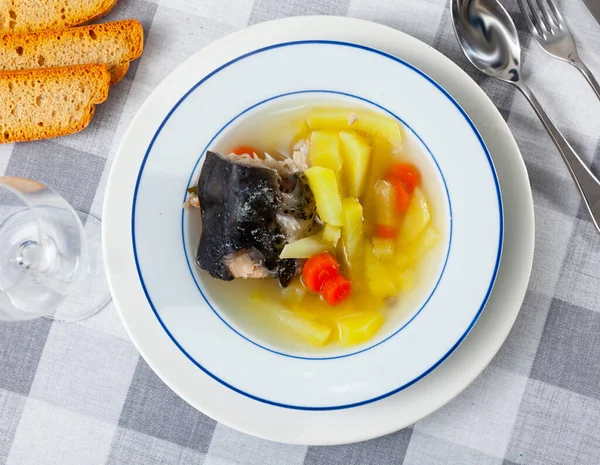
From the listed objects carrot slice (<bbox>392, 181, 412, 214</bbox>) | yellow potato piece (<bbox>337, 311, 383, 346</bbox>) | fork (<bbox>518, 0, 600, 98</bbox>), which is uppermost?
fork (<bbox>518, 0, 600, 98</bbox>)

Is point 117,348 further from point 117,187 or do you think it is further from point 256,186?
point 256,186

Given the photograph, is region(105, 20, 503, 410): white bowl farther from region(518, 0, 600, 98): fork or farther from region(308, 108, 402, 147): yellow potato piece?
region(518, 0, 600, 98): fork

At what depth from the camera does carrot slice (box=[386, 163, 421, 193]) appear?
1.74 meters

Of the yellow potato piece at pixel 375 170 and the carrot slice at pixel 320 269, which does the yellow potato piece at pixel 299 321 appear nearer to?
the carrot slice at pixel 320 269

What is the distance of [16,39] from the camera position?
1.90 metres

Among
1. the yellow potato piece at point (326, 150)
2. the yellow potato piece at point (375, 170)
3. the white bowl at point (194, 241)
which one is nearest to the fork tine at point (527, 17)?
the white bowl at point (194, 241)

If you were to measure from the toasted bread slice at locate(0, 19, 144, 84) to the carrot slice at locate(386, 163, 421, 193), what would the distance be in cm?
84

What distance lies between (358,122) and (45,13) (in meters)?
1.03

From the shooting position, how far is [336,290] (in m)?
1.75

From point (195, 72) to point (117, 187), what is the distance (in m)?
0.38

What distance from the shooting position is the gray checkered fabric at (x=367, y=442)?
1.81 metres

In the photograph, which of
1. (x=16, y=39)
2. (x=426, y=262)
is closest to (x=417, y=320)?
(x=426, y=262)

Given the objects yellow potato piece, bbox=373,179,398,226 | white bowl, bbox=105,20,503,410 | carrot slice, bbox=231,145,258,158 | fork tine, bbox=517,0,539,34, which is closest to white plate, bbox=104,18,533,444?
white bowl, bbox=105,20,503,410

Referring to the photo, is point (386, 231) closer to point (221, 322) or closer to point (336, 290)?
point (336, 290)
